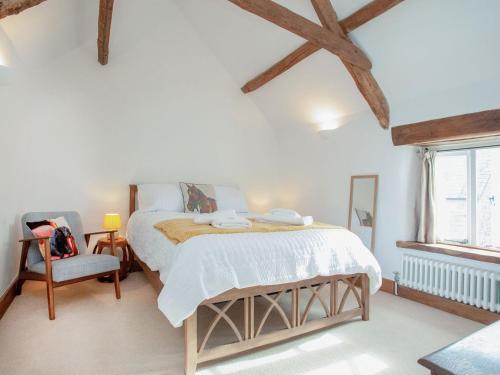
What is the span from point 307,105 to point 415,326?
2840 millimetres

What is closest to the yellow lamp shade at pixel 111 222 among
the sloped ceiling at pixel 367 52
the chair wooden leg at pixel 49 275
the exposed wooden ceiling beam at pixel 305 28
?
the chair wooden leg at pixel 49 275

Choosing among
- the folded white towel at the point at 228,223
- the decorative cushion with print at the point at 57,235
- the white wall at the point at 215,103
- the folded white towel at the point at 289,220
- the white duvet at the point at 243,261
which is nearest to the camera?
the white duvet at the point at 243,261

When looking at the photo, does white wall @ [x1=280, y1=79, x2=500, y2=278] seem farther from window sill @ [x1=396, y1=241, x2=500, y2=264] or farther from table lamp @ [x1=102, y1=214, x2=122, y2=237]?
table lamp @ [x1=102, y1=214, x2=122, y2=237]

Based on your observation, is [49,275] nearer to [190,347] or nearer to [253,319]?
[190,347]

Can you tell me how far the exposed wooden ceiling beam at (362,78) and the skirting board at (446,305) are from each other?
171 centimetres

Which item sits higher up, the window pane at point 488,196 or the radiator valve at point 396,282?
the window pane at point 488,196

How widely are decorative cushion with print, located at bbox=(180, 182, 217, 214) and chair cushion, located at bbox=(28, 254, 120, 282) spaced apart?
1146 mm

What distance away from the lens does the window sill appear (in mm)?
2480

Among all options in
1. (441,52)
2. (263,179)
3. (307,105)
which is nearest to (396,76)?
(441,52)

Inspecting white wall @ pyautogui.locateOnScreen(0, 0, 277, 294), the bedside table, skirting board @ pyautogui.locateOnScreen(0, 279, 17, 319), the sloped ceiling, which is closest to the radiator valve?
the sloped ceiling

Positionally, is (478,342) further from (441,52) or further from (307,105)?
(307,105)

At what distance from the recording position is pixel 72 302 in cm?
270

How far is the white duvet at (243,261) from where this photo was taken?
1711 mm

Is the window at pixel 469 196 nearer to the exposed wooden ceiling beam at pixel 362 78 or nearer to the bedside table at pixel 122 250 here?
the exposed wooden ceiling beam at pixel 362 78
